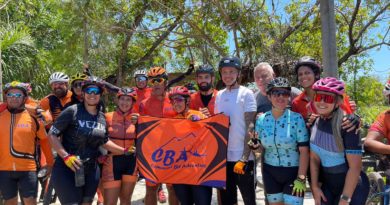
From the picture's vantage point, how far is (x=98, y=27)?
1335 cm

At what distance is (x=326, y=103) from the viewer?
421 cm

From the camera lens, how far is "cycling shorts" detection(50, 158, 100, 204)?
493 cm

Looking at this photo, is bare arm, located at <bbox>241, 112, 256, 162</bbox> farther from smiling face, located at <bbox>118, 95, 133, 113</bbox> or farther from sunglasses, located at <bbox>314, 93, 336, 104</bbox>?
smiling face, located at <bbox>118, 95, 133, 113</bbox>

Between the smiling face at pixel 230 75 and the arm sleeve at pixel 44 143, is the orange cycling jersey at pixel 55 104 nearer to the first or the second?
the arm sleeve at pixel 44 143

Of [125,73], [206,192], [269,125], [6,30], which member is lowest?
[206,192]

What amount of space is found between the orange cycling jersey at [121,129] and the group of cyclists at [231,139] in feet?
0.05

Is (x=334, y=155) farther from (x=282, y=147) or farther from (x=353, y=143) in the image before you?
(x=282, y=147)

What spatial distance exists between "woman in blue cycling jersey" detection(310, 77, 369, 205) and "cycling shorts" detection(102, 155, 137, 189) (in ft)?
8.86

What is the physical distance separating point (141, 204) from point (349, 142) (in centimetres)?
538

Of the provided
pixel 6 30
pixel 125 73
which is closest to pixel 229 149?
pixel 6 30

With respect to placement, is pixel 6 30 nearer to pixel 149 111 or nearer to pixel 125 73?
pixel 125 73

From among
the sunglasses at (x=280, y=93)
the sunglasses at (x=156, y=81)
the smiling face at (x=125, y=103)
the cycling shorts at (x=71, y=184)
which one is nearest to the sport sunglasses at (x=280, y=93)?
the sunglasses at (x=280, y=93)

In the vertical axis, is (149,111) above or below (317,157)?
above

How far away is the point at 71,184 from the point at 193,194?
155cm
